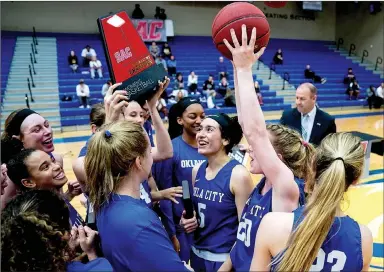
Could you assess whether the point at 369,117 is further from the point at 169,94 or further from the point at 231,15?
the point at 231,15

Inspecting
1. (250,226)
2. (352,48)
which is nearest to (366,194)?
(250,226)

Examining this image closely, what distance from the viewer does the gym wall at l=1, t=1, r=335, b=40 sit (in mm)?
16297

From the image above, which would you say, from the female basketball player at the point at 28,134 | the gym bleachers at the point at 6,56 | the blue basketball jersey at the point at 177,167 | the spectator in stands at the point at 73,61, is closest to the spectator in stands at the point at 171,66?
the spectator in stands at the point at 73,61

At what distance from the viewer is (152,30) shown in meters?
18.2

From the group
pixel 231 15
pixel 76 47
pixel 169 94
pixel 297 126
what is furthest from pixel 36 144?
pixel 76 47

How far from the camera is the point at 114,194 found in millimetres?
1426

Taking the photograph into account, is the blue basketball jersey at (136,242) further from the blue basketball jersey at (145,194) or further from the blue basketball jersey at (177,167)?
the blue basketball jersey at (177,167)

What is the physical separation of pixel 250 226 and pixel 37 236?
3.13 feet

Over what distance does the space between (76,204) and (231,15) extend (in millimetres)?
4357

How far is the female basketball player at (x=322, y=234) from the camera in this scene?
1224 millimetres

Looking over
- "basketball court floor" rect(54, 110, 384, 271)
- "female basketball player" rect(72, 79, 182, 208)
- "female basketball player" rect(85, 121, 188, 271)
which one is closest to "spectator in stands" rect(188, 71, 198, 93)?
"basketball court floor" rect(54, 110, 384, 271)

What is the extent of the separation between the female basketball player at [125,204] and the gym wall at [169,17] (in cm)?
1572

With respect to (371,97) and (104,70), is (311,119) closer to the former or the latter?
(104,70)

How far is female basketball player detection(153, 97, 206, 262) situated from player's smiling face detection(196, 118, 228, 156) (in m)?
0.41
